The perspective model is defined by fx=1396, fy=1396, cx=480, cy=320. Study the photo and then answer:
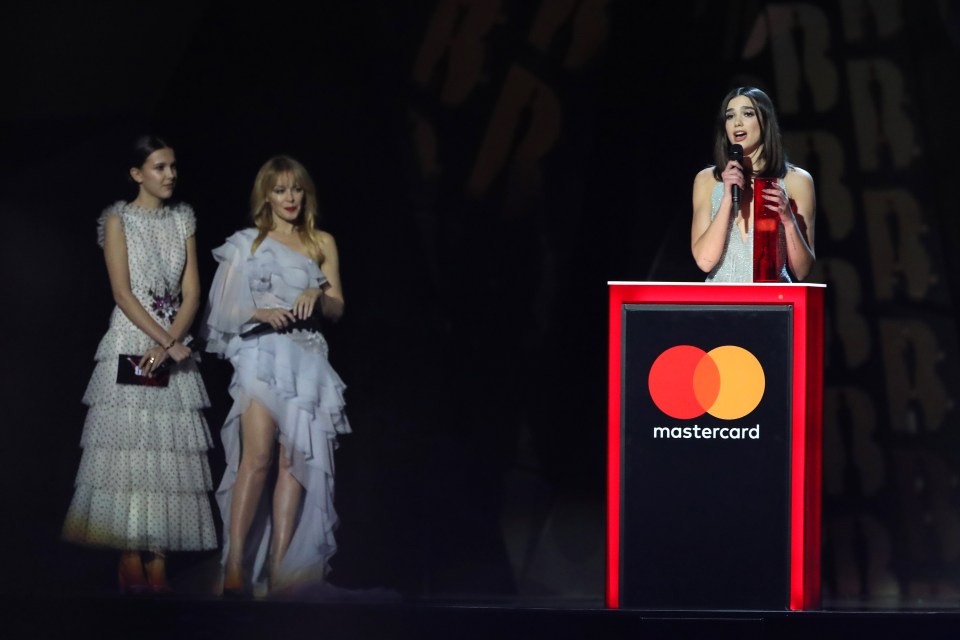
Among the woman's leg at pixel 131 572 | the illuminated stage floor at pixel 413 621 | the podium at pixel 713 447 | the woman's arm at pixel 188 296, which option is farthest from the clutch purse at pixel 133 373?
the podium at pixel 713 447

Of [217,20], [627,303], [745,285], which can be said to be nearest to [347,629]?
[627,303]

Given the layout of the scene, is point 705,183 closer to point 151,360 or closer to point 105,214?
point 151,360

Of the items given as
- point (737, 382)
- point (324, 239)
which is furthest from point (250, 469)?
point (737, 382)

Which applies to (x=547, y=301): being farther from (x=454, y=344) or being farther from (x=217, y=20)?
(x=217, y=20)

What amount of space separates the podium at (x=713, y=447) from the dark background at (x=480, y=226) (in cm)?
163

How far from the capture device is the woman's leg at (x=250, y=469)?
497cm

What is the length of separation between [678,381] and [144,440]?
85.7 inches

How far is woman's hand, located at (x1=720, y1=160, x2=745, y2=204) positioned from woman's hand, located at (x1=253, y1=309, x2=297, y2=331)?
180 centimetres

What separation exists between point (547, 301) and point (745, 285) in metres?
1.74

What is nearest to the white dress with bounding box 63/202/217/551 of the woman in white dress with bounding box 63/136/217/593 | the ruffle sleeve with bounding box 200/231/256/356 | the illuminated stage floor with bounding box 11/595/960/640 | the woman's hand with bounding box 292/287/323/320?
the woman in white dress with bounding box 63/136/217/593

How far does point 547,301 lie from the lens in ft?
17.6

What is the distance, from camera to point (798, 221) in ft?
13.6

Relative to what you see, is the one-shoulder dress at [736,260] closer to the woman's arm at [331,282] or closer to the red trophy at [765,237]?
the red trophy at [765,237]

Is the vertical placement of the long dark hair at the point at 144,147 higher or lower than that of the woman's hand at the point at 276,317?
higher
